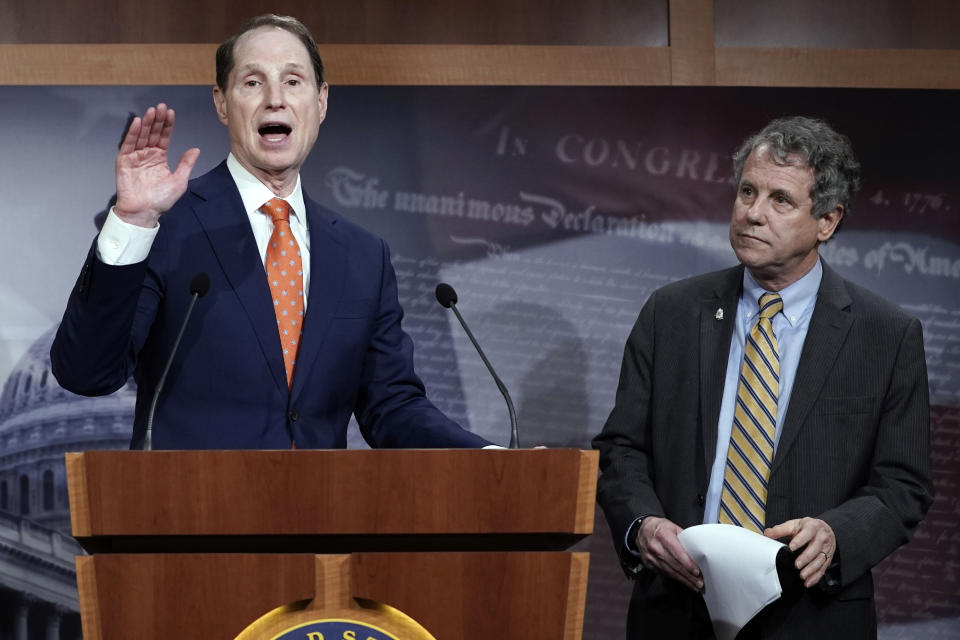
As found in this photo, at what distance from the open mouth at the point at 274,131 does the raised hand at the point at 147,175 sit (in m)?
0.38

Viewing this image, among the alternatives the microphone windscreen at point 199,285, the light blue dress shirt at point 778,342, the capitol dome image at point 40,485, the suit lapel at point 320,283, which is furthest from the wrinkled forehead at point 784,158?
the capitol dome image at point 40,485

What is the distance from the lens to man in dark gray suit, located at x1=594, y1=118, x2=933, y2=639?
7.27ft

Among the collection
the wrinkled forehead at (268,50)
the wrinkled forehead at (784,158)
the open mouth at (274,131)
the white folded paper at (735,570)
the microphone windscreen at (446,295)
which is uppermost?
the wrinkled forehead at (268,50)

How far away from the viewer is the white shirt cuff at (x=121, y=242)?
1840 millimetres

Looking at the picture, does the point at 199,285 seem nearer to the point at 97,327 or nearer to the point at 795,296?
the point at 97,327

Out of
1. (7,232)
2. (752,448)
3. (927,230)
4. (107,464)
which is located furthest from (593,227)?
(107,464)

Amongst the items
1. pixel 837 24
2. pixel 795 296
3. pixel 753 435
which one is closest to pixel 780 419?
pixel 753 435

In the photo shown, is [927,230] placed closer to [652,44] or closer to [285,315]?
[652,44]

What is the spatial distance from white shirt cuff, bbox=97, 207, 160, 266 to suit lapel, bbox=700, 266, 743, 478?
43.6 inches

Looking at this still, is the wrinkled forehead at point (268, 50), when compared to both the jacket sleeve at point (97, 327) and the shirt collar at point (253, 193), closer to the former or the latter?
the shirt collar at point (253, 193)

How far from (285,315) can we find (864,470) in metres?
1.14

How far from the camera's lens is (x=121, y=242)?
185cm

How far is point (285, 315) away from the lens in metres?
2.22

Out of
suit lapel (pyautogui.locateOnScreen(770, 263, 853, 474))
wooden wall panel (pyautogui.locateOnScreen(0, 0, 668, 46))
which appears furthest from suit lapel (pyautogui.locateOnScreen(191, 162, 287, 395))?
wooden wall panel (pyautogui.locateOnScreen(0, 0, 668, 46))
